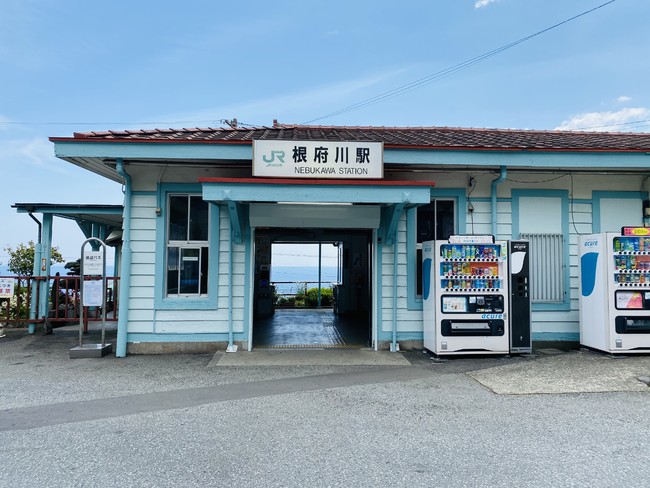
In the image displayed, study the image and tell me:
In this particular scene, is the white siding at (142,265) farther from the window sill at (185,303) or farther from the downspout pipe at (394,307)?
the downspout pipe at (394,307)

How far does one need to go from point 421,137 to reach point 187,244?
16.7 ft

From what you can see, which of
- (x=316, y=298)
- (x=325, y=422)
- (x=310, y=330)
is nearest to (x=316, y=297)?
(x=316, y=298)

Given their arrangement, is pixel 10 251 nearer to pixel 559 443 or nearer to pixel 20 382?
pixel 20 382

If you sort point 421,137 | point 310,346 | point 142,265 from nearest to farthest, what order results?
point 142,265 → point 310,346 → point 421,137

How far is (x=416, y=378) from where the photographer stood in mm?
6168

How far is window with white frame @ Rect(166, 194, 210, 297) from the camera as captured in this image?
26.0ft

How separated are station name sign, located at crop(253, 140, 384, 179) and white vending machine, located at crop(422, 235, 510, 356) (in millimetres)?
1706

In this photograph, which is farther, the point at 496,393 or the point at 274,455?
the point at 496,393

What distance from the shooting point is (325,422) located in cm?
447

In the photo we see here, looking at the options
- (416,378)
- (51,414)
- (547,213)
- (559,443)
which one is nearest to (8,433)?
(51,414)

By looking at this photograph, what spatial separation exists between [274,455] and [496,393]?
9.97ft

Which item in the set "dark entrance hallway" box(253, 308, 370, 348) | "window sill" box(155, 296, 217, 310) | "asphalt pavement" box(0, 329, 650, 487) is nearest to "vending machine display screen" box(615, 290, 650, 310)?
"asphalt pavement" box(0, 329, 650, 487)

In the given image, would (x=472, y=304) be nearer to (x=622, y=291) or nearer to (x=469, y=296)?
(x=469, y=296)

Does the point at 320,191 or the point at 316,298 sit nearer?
the point at 320,191
